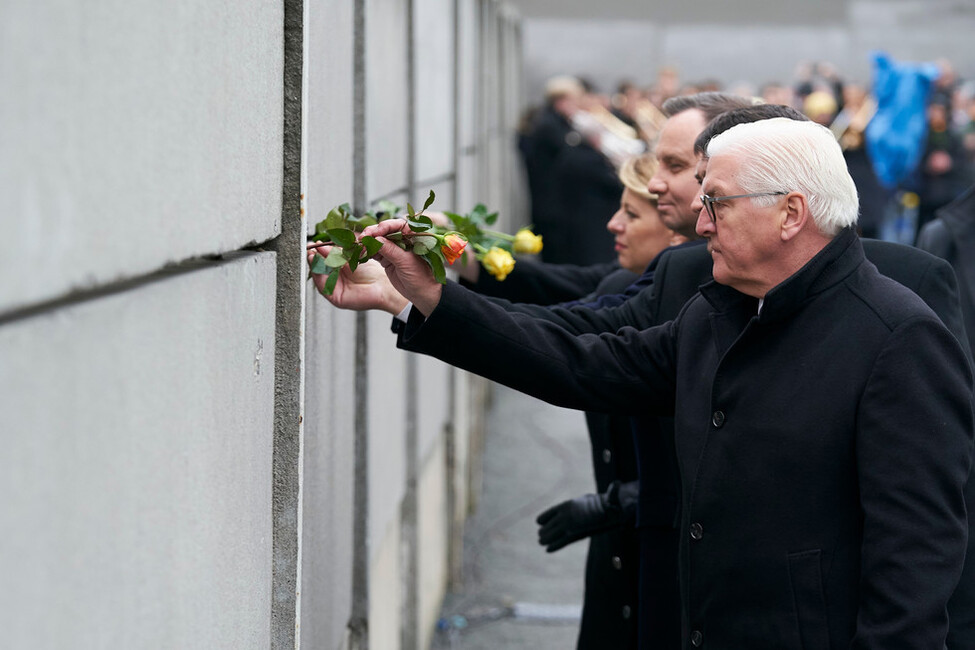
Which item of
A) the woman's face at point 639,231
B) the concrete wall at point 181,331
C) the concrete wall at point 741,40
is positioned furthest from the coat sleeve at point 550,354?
the concrete wall at point 741,40

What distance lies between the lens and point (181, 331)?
1319 millimetres

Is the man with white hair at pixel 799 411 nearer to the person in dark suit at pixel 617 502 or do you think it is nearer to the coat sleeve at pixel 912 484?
the coat sleeve at pixel 912 484

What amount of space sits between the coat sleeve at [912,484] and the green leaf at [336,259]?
85cm

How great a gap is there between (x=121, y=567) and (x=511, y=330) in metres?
1.30

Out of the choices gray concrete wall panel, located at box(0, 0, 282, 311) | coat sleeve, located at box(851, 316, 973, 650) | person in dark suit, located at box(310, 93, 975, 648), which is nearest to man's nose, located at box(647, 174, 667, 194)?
person in dark suit, located at box(310, 93, 975, 648)

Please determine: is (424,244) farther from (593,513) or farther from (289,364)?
(593,513)

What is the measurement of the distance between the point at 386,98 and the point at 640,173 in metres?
0.71

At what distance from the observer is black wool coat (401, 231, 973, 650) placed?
6.52 ft

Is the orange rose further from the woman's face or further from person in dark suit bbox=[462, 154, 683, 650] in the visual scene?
the woman's face

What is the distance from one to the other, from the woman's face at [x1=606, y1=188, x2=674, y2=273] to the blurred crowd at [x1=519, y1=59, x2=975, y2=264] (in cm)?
757

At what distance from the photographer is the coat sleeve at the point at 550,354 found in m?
2.31

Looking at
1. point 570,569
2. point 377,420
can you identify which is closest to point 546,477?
point 570,569

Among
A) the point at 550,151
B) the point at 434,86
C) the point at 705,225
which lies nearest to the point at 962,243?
the point at 434,86

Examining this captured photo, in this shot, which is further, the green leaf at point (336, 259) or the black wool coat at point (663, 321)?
the black wool coat at point (663, 321)
